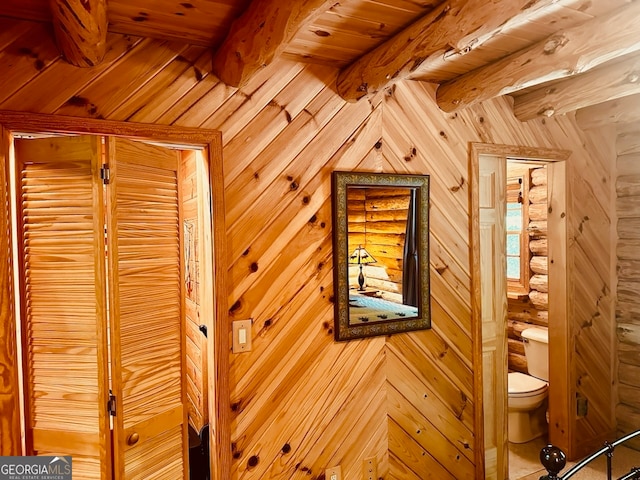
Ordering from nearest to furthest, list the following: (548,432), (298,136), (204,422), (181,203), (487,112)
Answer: (181,203)
(298,136)
(487,112)
(204,422)
(548,432)

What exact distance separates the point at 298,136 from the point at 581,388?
9.16 feet

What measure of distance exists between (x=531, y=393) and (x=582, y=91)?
2139 millimetres

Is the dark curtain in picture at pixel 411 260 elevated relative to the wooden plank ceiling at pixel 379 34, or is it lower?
lower

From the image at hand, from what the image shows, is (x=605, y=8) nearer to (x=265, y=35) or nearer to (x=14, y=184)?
(x=265, y=35)

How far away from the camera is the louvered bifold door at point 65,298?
5.55 feet

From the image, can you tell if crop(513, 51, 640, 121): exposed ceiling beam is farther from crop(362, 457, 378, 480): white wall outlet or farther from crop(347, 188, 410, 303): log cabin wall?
crop(362, 457, 378, 480): white wall outlet

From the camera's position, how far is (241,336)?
2.06m

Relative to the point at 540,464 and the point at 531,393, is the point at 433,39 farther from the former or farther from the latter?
the point at 540,464

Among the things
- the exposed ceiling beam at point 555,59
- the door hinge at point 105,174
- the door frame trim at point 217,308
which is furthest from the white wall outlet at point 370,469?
the exposed ceiling beam at point 555,59

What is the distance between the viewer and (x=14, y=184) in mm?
1692

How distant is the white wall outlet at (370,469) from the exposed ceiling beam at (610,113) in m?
2.67

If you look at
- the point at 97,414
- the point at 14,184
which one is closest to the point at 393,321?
the point at 97,414

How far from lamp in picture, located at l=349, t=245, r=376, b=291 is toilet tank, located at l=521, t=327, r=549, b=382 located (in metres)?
1.88

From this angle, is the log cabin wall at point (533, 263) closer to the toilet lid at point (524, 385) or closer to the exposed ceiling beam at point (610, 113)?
the toilet lid at point (524, 385)
